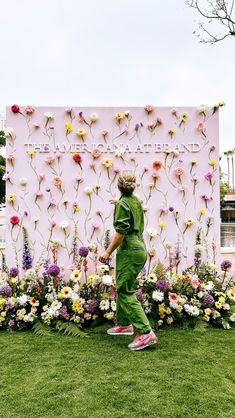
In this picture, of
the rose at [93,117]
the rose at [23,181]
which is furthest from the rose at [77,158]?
the rose at [23,181]

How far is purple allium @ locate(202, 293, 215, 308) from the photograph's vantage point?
448 centimetres

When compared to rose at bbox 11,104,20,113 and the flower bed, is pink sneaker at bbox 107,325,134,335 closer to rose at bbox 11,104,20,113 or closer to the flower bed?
the flower bed

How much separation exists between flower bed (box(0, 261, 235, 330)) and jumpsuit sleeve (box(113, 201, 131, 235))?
94cm

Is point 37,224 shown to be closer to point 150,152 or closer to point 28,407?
point 150,152

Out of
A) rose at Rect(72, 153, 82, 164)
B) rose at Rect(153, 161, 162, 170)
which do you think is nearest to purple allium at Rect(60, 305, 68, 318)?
rose at Rect(72, 153, 82, 164)

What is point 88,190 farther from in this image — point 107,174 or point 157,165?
point 157,165

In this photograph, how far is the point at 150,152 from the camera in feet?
16.5

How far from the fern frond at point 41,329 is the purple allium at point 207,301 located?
174 cm

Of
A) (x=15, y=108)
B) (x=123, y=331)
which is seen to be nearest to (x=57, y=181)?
(x=15, y=108)

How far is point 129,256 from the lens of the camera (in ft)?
12.0

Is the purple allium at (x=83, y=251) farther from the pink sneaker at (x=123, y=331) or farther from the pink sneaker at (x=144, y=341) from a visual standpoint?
the pink sneaker at (x=144, y=341)

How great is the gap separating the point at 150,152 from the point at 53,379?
2.98 m

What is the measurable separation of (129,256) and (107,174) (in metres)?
1.62

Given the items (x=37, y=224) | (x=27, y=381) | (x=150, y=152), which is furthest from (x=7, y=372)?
(x=150, y=152)
